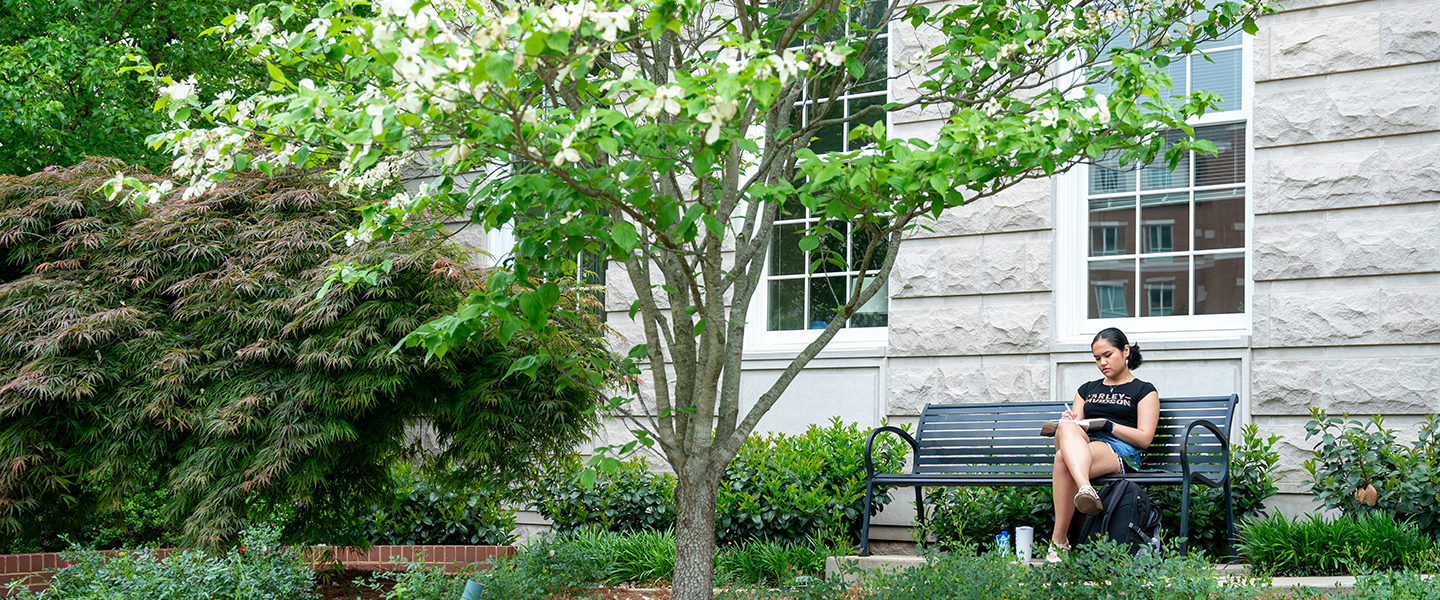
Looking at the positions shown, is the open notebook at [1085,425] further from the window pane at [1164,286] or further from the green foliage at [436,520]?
the green foliage at [436,520]

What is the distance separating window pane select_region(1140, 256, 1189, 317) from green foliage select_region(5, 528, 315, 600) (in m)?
5.52

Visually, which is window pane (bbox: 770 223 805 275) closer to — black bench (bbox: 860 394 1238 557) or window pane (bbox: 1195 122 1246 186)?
black bench (bbox: 860 394 1238 557)

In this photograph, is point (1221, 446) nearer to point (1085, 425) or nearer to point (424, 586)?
point (1085, 425)

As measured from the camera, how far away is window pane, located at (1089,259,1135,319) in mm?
7699

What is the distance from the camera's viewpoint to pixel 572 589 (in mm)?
6359

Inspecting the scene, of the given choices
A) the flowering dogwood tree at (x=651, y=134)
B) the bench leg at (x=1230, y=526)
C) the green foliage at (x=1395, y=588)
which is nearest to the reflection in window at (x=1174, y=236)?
the bench leg at (x=1230, y=526)

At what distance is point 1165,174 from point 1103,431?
7.24 ft

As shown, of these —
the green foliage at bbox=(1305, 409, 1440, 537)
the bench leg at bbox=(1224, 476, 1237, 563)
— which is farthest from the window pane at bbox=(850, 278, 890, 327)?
the green foliage at bbox=(1305, 409, 1440, 537)

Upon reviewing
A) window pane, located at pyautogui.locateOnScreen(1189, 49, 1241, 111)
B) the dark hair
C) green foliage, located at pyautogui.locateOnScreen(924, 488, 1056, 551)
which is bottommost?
green foliage, located at pyautogui.locateOnScreen(924, 488, 1056, 551)

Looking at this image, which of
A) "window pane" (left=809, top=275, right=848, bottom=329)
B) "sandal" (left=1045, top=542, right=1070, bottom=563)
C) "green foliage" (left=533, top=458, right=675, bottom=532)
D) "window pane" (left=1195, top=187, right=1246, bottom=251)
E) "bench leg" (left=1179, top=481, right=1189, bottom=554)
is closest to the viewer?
"sandal" (left=1045, top=542, right=1070, bottom=563)

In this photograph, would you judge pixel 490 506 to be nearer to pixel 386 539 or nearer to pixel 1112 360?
pixel 386 539

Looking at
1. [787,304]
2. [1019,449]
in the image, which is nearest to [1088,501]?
[1019,449]

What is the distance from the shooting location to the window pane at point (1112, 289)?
25.3 feet

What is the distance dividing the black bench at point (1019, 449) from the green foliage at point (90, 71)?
5.11 m
